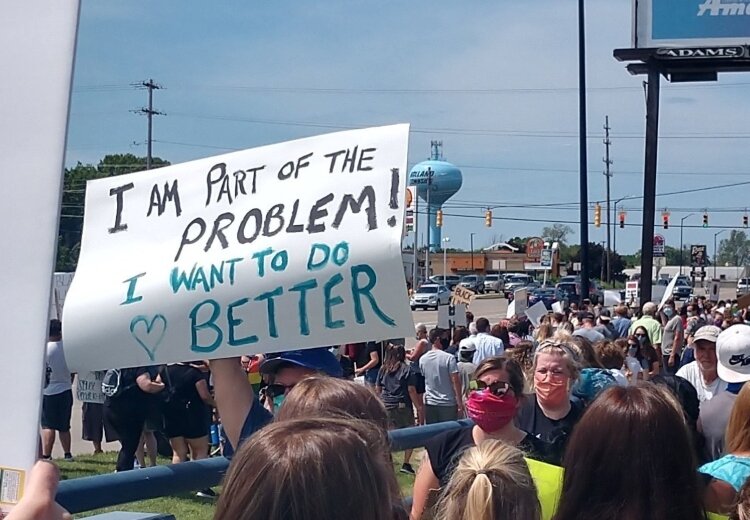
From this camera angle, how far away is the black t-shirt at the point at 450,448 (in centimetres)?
364

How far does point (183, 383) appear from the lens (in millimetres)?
9742

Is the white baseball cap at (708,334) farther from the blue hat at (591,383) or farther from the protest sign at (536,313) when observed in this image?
the protest sign at (536,313)

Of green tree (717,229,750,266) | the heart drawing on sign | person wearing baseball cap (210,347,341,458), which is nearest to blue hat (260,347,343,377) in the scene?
person wearing baseball cap (210,347,341,458)

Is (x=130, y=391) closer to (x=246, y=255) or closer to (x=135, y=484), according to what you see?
(x=135, y=484)

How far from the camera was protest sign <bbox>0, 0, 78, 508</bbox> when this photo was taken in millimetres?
2250

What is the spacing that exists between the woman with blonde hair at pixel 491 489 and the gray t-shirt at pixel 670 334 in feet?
48.3

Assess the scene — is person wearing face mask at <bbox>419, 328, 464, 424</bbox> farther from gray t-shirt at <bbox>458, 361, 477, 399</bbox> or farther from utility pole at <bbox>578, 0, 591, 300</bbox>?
utility pole at <bbox>578, 0, 591, 300</bbox>

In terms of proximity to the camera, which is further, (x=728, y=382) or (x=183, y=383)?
(x=183, y=383)

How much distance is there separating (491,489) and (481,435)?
4.06ft

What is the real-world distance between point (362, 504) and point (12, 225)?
1.14m

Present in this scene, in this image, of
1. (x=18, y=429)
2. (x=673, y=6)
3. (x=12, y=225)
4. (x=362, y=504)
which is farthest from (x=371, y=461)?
(x=673, y=6)

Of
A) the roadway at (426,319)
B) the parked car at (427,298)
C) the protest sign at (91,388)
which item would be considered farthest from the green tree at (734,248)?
the protest sign at (91,388)

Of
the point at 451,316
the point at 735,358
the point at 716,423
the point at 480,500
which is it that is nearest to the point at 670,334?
the point at 451,316

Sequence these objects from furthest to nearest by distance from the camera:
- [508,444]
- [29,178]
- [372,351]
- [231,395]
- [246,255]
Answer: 1. [372,351]
2. [231,395]
3. [246,255]
4. [508,444]
5. [29,178]
